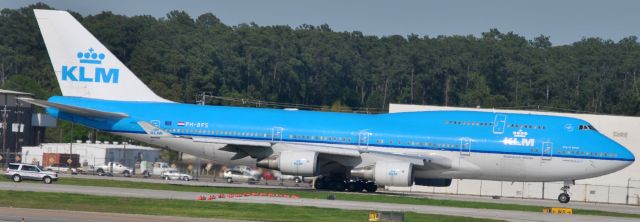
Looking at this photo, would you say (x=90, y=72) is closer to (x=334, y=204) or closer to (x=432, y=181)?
(x=432, y=181)

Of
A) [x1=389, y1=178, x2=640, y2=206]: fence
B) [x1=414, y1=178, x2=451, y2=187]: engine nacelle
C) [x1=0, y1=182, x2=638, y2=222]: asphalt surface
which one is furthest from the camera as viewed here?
[x1=389, y1=178, x2=640, y2=206]: fence

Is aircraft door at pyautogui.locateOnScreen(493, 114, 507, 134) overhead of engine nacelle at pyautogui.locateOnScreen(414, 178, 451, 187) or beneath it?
overhead

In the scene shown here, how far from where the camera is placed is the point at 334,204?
53.0m

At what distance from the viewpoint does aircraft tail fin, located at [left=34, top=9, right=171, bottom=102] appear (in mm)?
68500

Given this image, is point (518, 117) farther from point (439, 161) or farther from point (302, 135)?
point (302, 135)

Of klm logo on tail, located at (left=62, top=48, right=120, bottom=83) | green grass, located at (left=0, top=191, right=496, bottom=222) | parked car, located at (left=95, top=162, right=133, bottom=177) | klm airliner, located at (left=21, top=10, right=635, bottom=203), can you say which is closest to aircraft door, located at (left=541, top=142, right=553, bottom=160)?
klm airliner, located at (left=21, top=10, right=635, bottom=203)

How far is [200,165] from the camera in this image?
75.1 m

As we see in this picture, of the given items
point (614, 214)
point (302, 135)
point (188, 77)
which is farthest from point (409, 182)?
point (188, 77)

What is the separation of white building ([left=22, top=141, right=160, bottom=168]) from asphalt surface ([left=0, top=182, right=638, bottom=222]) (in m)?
39.3

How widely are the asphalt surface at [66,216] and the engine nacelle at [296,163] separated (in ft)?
64.9

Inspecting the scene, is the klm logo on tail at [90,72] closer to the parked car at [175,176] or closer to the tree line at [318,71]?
the parked car at [175,176]

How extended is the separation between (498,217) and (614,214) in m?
8.81

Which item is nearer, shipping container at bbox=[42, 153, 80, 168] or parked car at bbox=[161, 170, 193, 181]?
parked car at bbox=[161, 170, 193, 181]

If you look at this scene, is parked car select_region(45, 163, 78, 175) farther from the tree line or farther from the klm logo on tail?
the tree line
